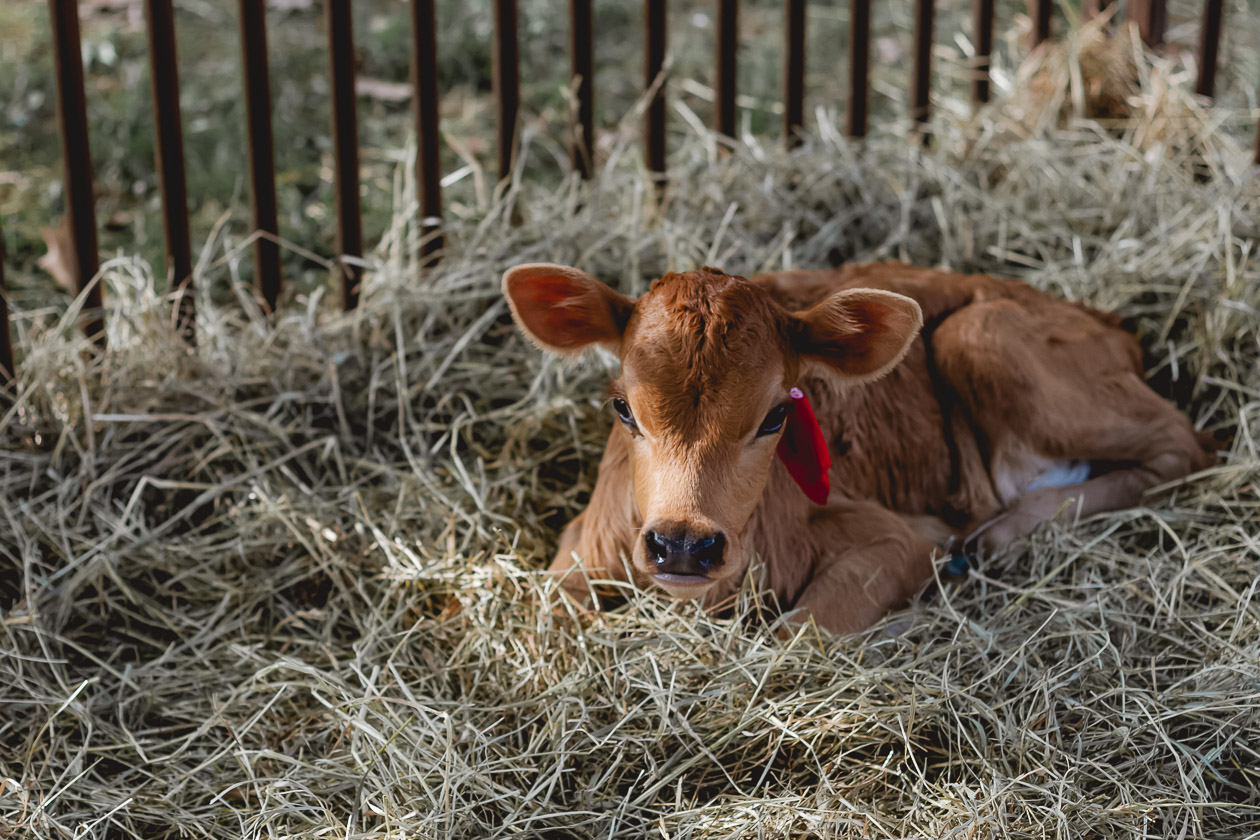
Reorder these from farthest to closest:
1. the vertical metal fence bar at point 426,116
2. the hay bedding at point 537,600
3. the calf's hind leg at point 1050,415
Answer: the vertical metal fence bar at point 426,116
the calf's hind leg at point 1050,415
the hay bedding at point 537,600

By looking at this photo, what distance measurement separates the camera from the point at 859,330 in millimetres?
3139

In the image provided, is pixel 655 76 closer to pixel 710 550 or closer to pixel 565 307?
pixel 565 307

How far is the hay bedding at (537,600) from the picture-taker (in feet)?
9.20

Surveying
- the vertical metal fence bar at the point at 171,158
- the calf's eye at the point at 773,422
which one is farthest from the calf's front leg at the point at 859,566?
the vertical metal fence bar at the point at 171,158

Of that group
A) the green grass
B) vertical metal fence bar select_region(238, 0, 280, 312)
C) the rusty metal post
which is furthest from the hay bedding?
the green grass

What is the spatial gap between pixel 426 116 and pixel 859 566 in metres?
2.23

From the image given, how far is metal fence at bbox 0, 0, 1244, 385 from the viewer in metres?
4.15

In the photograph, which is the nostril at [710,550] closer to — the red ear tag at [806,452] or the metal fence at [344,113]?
the red ear tag at [806,452]

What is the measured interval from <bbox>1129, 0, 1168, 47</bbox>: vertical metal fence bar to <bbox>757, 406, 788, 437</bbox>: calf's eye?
12.4 feet

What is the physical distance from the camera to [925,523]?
158 inches

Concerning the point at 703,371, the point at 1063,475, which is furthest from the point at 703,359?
the point at 1063,475

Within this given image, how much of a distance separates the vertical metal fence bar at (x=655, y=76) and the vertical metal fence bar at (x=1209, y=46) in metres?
2.52

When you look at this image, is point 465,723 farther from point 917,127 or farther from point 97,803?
point 917,127

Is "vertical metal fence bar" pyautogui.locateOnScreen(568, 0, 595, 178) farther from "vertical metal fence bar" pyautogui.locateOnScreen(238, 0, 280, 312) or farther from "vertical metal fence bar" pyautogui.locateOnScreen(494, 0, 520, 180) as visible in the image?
"vertical metal fence bar" pyautogui.locateOnScreen(238, 0, 280, 312)
